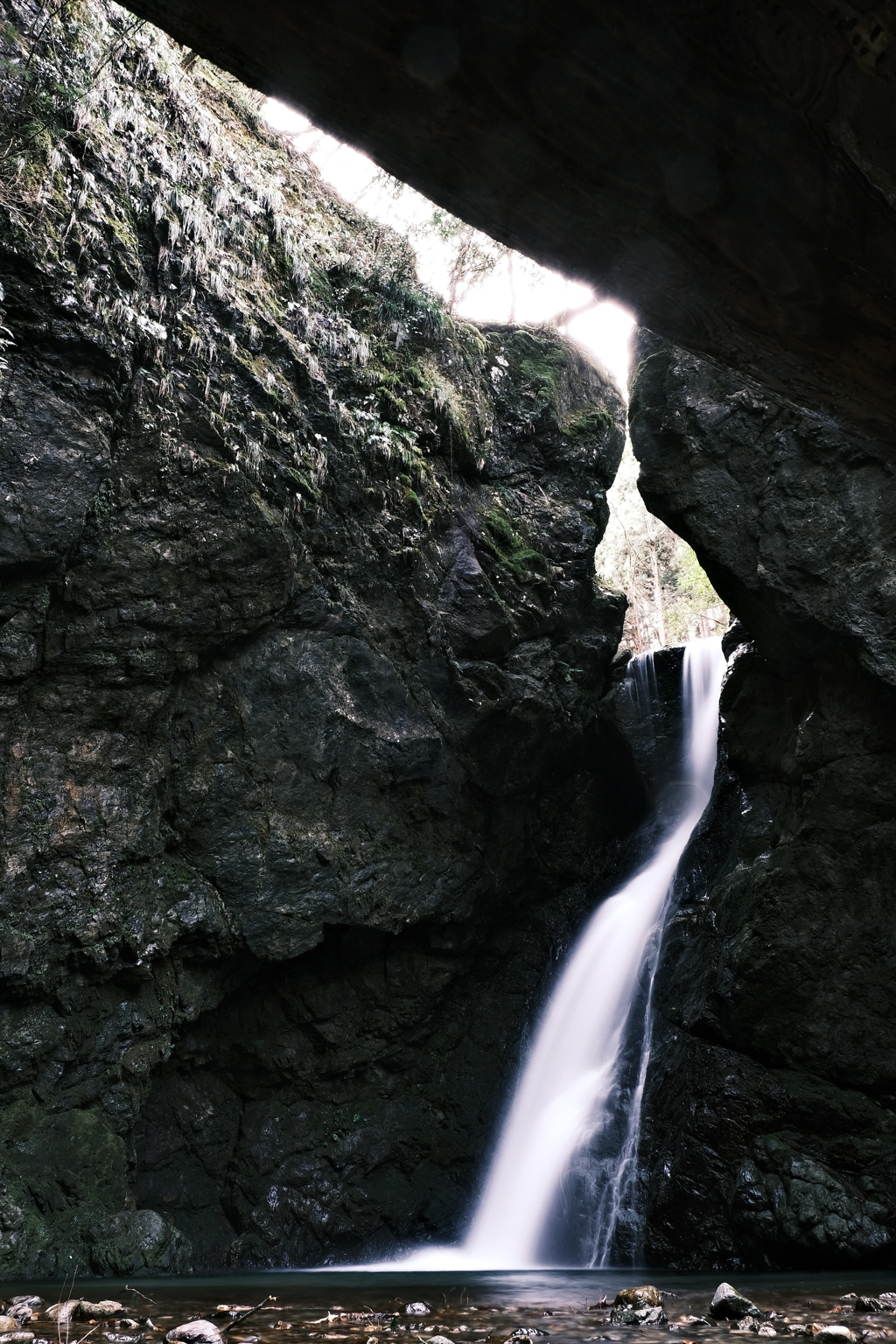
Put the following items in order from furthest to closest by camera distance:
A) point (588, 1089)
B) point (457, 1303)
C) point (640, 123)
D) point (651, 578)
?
point (651, 578), point (588, 1089), point (457, 1303), point (640, 123)

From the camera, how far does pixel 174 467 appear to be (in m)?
8.77

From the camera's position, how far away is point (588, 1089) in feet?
33.6

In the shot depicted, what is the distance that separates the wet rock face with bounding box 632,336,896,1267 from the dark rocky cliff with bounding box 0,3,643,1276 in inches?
120

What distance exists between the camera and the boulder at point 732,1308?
4.27 m

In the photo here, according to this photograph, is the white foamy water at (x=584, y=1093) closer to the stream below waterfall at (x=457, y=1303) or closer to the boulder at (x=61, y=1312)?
the stream below waterfall at (x=457, y=1303)

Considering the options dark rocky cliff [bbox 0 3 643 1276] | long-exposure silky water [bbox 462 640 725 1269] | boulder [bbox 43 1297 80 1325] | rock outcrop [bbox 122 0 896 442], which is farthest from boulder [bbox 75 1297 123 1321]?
long-exposure silky water [bbox 462 640 725 1269]

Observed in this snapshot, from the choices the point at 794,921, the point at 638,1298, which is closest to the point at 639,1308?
the point at 638,1298

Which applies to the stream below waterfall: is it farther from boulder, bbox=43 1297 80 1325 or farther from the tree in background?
the tree in background

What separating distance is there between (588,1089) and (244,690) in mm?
6141

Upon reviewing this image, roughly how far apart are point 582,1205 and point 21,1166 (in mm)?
5626

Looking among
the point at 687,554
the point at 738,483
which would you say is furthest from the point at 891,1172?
the point at 687,554

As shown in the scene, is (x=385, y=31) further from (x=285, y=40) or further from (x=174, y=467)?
(x=174, y=467)

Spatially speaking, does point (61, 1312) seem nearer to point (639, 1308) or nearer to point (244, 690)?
point (639, 1308)

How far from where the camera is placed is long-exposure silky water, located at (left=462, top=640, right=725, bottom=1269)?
9.35 m
